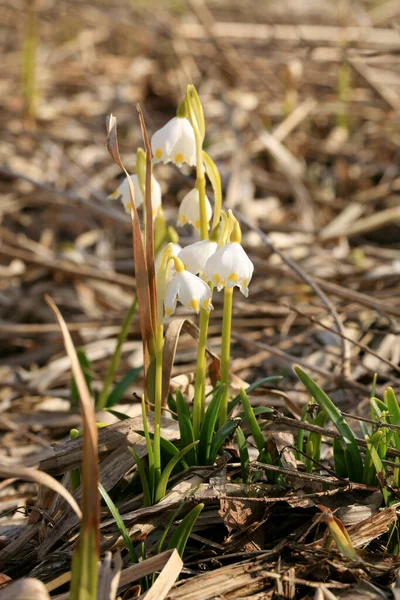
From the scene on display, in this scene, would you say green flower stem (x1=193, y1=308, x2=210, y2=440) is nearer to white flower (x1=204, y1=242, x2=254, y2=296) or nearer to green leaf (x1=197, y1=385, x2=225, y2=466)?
green leaf (x1=197, y1=385, x2=225, y2=466)

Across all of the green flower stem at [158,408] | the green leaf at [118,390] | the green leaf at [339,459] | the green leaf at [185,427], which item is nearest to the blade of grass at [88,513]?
the green flower stem at [158,408]

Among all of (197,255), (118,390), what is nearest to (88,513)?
(197,255)

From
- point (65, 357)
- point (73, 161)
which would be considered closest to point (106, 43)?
point (73, 161)

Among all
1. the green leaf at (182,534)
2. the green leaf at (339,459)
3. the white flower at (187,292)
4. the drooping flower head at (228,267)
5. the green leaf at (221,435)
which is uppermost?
the drooping flower head at (228,267)

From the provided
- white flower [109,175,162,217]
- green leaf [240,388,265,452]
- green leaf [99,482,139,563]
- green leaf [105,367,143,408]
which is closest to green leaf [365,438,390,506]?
green leaf [240,388,265,452]

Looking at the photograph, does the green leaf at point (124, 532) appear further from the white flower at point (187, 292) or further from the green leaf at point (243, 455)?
the white flower at point (187, 292)

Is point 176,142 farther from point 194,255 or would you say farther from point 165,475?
point 165,475
